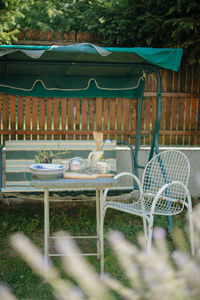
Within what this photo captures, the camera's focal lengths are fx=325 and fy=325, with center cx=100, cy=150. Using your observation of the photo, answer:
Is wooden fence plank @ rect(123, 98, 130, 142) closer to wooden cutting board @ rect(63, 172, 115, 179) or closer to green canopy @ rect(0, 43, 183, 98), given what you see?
green canopy @ rect(0, 43, 183, 98)

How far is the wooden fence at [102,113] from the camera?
17.4 ft

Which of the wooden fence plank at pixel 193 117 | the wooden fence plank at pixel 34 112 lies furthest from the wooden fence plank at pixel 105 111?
the wooden fence plank at pixel 193 117

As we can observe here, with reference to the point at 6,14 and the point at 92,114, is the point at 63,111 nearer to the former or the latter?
the point at 92,114

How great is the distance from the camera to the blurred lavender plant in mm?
2506

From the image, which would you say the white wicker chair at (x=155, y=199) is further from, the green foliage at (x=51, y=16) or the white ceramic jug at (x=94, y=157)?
the green foliage at (x=51, y=16)

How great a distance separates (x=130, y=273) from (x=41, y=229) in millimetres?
1552

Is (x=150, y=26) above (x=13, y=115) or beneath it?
above

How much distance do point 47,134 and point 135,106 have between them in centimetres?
162

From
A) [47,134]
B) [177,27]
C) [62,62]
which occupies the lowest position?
[47,134]

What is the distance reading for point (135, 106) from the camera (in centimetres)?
571

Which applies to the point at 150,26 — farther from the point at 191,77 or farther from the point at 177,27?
the point at 191,77

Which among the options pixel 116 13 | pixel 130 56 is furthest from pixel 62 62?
pixel 116 13

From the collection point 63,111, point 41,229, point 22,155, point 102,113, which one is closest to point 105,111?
point 102,113

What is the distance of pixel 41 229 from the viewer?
4.05m
